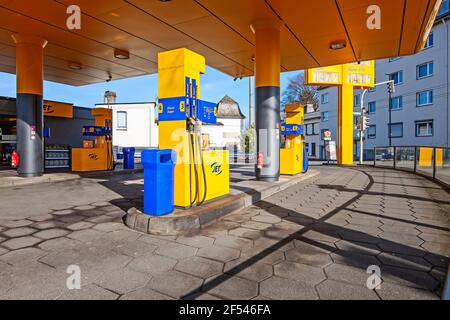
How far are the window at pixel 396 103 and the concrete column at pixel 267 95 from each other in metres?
26.3

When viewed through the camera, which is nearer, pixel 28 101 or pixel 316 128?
pixel 28 101

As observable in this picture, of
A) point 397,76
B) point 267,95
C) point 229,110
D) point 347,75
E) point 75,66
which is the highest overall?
point 397,76

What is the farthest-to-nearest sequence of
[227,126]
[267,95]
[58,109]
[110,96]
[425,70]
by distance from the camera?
[227,126] → [110,96] → [425,70] → [58,109] → [267,95]

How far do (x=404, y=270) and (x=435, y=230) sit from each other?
177cm

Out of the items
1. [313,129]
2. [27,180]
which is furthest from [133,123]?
[313,129]

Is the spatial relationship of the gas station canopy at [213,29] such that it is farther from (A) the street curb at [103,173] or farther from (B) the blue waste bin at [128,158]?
(A) the street curb at [103,173]

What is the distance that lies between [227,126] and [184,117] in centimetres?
3427

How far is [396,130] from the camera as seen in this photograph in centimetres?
2886

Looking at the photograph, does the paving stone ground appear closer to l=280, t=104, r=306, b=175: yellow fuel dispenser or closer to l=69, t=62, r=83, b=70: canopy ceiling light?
l=280, t=104, r=306, b=175: yellow fuel dispenser

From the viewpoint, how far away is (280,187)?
7.58 m

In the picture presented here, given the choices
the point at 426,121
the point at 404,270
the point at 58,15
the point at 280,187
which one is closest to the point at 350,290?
the point at 404,270

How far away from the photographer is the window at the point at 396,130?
2829 centimetres

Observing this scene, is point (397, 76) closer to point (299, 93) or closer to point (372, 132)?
point (372, 132)

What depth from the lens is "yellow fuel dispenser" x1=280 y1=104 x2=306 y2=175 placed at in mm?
9961
